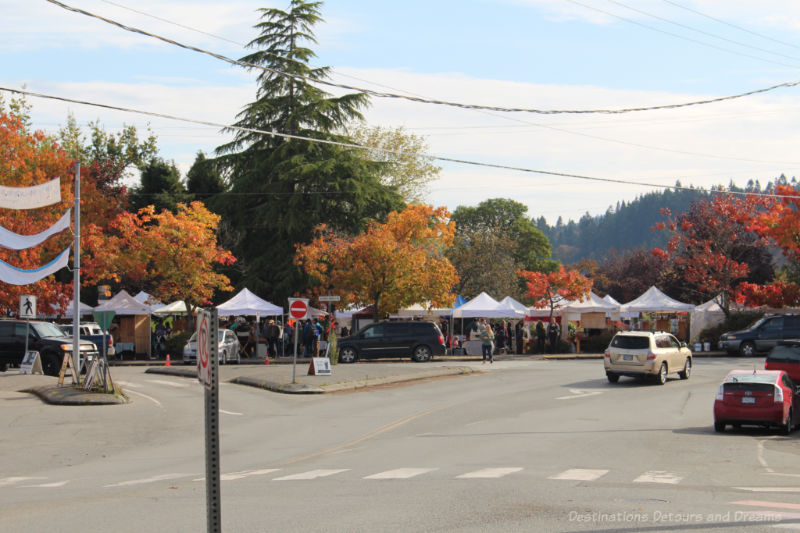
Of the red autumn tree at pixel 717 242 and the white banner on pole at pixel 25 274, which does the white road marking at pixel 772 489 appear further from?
the red autumn tree at pixel 717 242

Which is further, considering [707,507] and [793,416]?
[793,416]

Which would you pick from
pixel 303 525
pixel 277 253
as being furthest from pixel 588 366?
pixel 303 525

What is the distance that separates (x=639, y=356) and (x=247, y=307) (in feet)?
70.5

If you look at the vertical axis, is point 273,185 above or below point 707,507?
above

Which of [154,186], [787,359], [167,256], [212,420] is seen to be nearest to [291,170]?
[167,256]

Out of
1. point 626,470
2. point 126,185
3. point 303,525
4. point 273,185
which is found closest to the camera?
point 303,525

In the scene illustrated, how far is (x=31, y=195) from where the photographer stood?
2742 centimetres

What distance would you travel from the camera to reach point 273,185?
1959 inches

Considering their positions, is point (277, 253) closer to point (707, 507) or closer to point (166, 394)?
point (166, 394)

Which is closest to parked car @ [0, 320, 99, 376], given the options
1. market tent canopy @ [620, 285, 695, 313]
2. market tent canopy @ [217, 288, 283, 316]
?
market tent canopy @ [217, 288, 283, 316]

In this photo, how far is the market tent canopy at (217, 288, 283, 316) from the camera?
42.7m

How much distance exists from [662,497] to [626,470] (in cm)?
265

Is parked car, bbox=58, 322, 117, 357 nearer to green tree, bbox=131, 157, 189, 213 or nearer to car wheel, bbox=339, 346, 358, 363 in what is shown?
car wheel, bbox=339, 346, 358, 363

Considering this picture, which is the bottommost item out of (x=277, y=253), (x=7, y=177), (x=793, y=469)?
(x=793, y=469)
